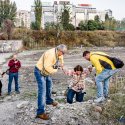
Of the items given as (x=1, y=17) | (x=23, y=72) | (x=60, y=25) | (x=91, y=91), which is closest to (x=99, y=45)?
(x=60, y=25)

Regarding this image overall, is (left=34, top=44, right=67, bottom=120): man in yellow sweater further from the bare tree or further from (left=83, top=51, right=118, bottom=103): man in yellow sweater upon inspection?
the bare tree

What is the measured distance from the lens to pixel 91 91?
14.8m

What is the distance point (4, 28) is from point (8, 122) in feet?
122

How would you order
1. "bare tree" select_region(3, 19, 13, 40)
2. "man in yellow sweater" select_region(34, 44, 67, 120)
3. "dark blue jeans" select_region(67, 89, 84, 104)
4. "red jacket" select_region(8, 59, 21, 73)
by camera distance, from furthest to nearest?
1. "bare tree" select_region(3, 19, 13, 40)
2. "red jacket" select_region(8, 59, 21, 73)
3. "dark blue jeans" select_region(67, 89, 84, 104)
4. "man in yellow sweater" select_region(34, 44, 67, 120)

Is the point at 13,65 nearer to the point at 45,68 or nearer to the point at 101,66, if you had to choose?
the point at 101,66

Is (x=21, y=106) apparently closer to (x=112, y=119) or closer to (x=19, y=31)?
(x=112, y=119)

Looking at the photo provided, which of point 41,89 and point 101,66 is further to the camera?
point 101,66

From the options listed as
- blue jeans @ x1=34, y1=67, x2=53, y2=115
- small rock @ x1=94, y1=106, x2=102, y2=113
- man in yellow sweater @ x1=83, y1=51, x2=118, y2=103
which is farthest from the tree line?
blue jeans @ x1=34, y1=67, x2=53, y2=115

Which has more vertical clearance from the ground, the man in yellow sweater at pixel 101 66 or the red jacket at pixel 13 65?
the man in yellow sweater at pixel 101 66

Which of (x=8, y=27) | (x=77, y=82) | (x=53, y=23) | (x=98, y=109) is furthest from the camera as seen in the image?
(x=53, y=23)

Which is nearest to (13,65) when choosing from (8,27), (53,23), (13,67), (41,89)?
(13,67)

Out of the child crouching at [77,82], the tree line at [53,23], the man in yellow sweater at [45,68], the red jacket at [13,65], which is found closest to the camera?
the man in yellow sweater at [45,68]

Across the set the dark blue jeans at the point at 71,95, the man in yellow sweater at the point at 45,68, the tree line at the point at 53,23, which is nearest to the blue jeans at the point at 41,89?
the man in yellow sweater at the point at 45,68

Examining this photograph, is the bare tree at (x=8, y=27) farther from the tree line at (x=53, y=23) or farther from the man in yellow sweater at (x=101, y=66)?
the man in yellow sweater at (x=101, y=66)
